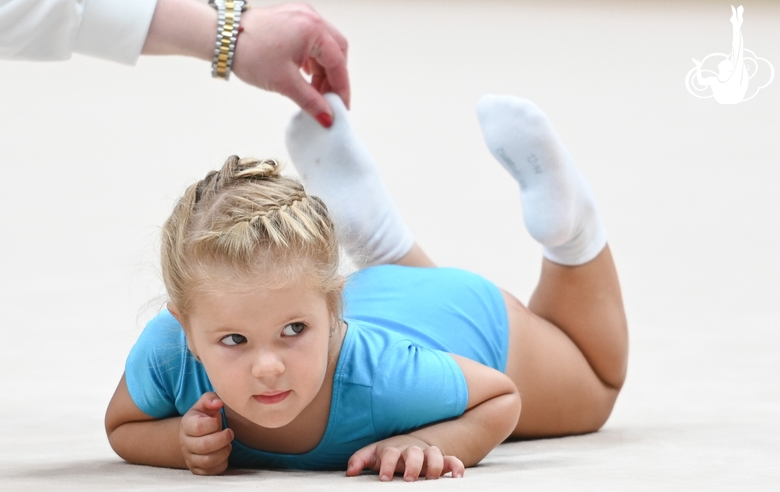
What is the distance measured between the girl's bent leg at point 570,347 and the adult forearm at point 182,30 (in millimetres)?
518

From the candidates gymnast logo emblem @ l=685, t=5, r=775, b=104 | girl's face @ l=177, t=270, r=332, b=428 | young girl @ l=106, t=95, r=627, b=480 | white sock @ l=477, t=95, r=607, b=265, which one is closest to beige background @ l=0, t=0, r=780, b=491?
gymnast logo emblem @ l=685, t=5, r=775, b=104

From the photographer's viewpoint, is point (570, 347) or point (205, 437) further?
point (570, 347)

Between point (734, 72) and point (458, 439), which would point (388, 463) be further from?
point (734, 72)

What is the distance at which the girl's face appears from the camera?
89 cm

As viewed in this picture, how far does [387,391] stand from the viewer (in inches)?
40.1

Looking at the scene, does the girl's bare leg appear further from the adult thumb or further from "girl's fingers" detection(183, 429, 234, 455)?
"girl's fingers" detection(183, 429, 234, 455)

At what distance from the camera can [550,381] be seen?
135cm

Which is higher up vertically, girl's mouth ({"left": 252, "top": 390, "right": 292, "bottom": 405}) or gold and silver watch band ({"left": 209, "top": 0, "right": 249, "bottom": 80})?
gold and silver watch band ({"left": 209, "top": 0, "right": 249, "bottom": 80})

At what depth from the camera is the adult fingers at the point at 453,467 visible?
3.13 ft

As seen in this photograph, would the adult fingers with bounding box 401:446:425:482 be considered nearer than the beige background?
Yes

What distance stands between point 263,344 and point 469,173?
2.28 m

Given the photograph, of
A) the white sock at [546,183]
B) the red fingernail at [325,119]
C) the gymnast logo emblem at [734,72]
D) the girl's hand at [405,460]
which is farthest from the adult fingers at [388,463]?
the gymnast logo emblem at [734,72]

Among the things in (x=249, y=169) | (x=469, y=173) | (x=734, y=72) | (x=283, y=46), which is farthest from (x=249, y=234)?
(x=734, y=72)

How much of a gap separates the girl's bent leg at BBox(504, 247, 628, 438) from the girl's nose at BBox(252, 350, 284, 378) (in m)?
0.50
